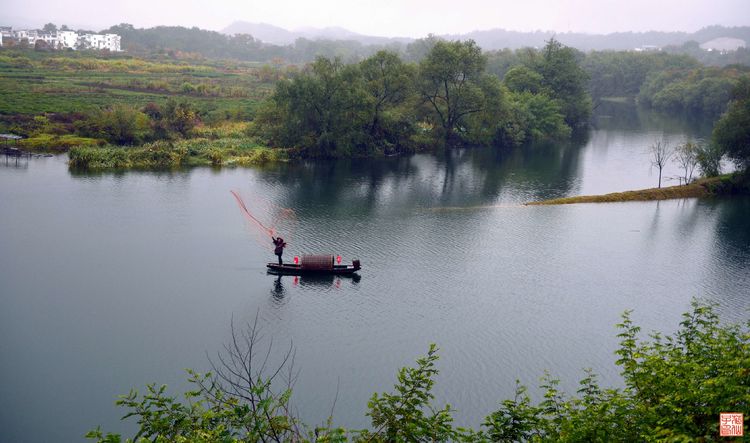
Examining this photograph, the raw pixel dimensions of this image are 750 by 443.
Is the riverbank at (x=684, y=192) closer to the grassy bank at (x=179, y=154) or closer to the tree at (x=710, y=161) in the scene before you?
the tree at (x=710, y=161)

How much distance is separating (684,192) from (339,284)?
1308 inches

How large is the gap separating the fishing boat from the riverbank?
70.9ft

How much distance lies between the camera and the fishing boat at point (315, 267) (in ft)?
103

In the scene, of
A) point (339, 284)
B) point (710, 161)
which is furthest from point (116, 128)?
point (710, 161)

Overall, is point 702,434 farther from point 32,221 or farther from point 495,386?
point 32,221

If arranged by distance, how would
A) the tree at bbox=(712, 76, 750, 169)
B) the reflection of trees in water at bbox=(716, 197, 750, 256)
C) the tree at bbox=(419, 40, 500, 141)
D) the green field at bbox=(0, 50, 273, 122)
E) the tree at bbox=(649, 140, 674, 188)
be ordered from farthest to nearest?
the green field at bbox=(0, 50, 273, 122) < the tree at bbox=(419, 40, 500, 141) < the tree at bbox=(649, 140, 674, 188) < the tree at bbox=(712, 76, 750, 169) < the reflection of trees in water at bbox=(716, 197, 750, 256)

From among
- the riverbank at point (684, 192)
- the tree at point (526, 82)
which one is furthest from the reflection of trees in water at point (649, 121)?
the riverbank at point (684, 192)

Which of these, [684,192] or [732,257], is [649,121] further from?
[732,257]

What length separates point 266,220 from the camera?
4003 centimetres

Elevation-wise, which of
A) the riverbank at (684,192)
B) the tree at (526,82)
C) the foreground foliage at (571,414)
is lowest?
the foreground foliage at (571,414)

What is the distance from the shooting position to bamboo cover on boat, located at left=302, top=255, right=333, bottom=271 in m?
31.5

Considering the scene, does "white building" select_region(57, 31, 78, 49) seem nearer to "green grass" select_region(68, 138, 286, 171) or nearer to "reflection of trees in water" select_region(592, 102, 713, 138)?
"green grass" select_region(68, 138, 286, 171)

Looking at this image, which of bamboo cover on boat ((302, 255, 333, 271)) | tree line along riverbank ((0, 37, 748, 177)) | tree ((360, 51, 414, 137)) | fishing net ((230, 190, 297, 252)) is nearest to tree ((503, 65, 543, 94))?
tree line along riverbank ((0, 37, 748, 177))

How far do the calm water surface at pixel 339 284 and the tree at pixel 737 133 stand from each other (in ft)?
14.4
